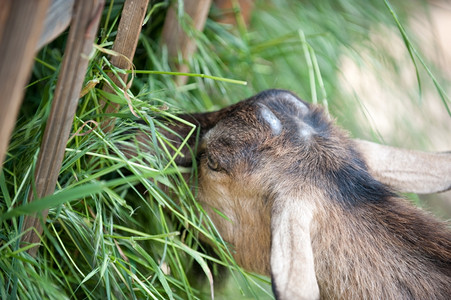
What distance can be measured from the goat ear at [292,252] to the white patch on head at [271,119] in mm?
370

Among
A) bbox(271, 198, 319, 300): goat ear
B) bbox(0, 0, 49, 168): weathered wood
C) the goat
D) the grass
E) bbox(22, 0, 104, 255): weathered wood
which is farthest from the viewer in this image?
the goat

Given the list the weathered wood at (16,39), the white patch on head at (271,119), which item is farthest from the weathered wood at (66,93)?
the white patch on head at (271,119)

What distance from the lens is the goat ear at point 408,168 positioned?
2.97 meters

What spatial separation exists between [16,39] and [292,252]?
137 centimetres

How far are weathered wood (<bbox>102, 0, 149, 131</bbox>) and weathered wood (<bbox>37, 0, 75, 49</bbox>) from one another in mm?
517

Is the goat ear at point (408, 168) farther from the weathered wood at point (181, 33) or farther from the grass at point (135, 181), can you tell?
the weathered wood at point (181, 33)

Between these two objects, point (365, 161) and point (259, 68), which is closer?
point (365, 161)

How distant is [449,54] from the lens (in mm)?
6887

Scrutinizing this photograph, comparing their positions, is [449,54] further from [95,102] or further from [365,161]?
[95,102]

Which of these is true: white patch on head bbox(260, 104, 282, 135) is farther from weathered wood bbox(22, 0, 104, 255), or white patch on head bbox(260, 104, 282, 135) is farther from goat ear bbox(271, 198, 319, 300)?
weathered wood bbox(22, 0, 104, 255)

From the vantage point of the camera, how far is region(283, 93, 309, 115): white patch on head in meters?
2.82

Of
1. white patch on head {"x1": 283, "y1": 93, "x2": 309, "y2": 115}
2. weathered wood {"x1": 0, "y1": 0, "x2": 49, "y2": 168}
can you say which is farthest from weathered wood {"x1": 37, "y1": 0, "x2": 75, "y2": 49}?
white patch on head {"x1": 283, "y1": 93, "x2": 309, "y2": 115}

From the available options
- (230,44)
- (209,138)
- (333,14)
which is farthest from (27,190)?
(333,14)

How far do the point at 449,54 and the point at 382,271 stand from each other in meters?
5.22
